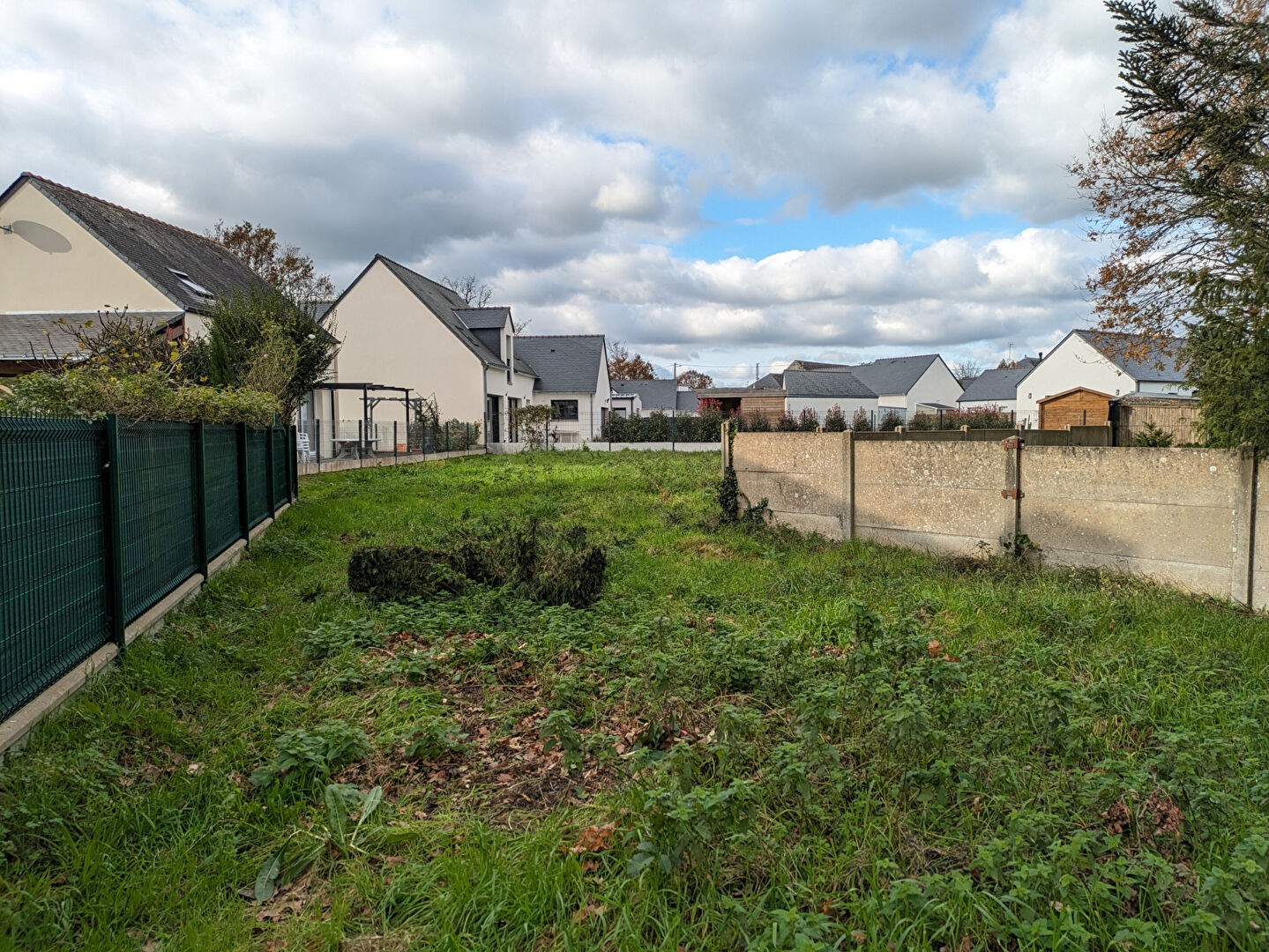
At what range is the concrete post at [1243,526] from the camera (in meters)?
6.42

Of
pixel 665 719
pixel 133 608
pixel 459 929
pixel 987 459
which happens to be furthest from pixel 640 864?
pixel 987 459

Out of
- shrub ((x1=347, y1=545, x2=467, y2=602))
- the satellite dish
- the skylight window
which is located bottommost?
shrub ((x1=347, y1=545, x2=467, y2=602))

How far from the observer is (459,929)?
2490 millimetres

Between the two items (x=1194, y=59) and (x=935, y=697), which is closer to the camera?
(x=935, y=697)

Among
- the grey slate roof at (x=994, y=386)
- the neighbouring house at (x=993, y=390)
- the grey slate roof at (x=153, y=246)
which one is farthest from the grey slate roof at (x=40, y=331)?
the grey slate roof at (x=994, y=386)

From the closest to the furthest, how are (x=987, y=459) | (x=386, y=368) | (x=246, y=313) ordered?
(x=987, y=459) < (x=246, y=313) < (x=386, y=368)

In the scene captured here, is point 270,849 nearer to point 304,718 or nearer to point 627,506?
point 304,718

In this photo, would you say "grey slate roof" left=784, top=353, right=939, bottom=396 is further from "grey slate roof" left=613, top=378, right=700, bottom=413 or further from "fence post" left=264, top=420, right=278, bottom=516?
"fence post" left=264, top=420, right=278, bottom=516

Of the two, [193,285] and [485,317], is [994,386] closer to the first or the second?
[485,317]

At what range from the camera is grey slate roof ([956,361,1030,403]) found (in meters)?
61.8

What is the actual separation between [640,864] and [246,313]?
15.4m

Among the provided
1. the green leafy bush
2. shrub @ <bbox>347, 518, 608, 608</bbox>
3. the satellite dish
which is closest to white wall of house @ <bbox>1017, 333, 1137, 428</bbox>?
shrub @ <bbox>347, 518, 608, 608</bbox>

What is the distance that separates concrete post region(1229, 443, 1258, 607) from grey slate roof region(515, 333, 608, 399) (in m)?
36.2

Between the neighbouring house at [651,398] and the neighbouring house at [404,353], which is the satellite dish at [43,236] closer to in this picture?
the neighbouring house at [404,353]
